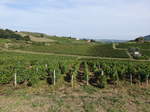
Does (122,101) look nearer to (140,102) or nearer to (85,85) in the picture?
(140,102)

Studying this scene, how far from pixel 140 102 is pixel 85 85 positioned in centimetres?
522

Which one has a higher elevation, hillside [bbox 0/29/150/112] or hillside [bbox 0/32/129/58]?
hillside [bbox 0/32/129/58]

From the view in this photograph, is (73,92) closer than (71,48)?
Yes

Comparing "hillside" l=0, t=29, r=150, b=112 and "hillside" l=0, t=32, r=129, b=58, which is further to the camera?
"hillside" l=0, t=32, r=129, b=58

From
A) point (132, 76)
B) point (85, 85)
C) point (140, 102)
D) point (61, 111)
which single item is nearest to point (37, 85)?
point (85, 85)

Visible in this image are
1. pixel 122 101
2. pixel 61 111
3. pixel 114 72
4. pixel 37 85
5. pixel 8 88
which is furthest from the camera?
pixel 114 72

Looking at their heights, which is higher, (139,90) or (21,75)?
(21,75)

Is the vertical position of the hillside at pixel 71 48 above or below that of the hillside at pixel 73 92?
above

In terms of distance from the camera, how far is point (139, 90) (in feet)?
41.9

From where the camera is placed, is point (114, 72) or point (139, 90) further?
point (114, 72)

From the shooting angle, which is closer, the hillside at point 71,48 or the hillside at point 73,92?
the hillside at point 73,92

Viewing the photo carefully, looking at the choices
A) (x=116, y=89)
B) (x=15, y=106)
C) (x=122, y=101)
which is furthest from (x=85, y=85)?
(x=15, y=106)

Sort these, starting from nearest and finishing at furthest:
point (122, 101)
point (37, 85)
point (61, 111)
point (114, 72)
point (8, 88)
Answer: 1. point (61, 111)
2. point (122, 101)
3. point (8, 88)
4. point (37, 85)
5. point (114, 72)

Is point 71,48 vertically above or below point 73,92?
above
